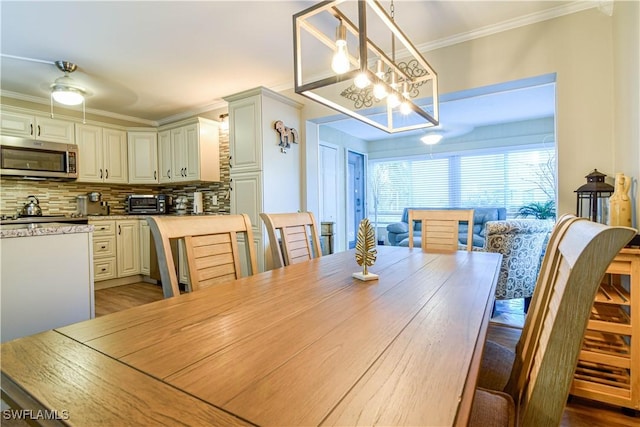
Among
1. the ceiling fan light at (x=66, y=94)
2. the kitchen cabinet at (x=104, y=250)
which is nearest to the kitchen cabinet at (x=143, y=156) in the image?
the kitchen cabinet at (x=104, y=250)

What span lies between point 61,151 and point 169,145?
1.27 meters

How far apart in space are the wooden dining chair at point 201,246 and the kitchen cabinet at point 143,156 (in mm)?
3942

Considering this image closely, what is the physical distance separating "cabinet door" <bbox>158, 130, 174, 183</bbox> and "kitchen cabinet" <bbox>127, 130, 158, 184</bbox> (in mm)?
82

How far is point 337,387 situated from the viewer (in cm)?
56


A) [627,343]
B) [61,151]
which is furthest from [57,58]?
[627,343]

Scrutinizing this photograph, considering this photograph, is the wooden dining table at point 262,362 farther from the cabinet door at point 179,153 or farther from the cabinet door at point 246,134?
the cabinet door at point 179,153

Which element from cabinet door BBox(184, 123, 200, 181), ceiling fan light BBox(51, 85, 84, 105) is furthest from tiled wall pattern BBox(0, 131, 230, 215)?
ceiling fan light BBox(51, 85, 84, 105)

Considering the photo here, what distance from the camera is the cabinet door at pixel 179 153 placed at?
4.46 m

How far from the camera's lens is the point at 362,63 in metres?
1.11

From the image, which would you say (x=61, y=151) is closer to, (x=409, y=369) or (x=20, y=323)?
(x=20, y=323)

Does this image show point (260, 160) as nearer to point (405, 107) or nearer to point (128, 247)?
point (405, 107)

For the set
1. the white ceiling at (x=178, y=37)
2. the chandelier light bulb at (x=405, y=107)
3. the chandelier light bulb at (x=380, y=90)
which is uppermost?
the white ceiling at (x=178, y=37)

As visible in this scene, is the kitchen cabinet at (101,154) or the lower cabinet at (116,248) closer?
the lower cabinet at (116,248)

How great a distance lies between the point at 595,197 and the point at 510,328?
1290mm
